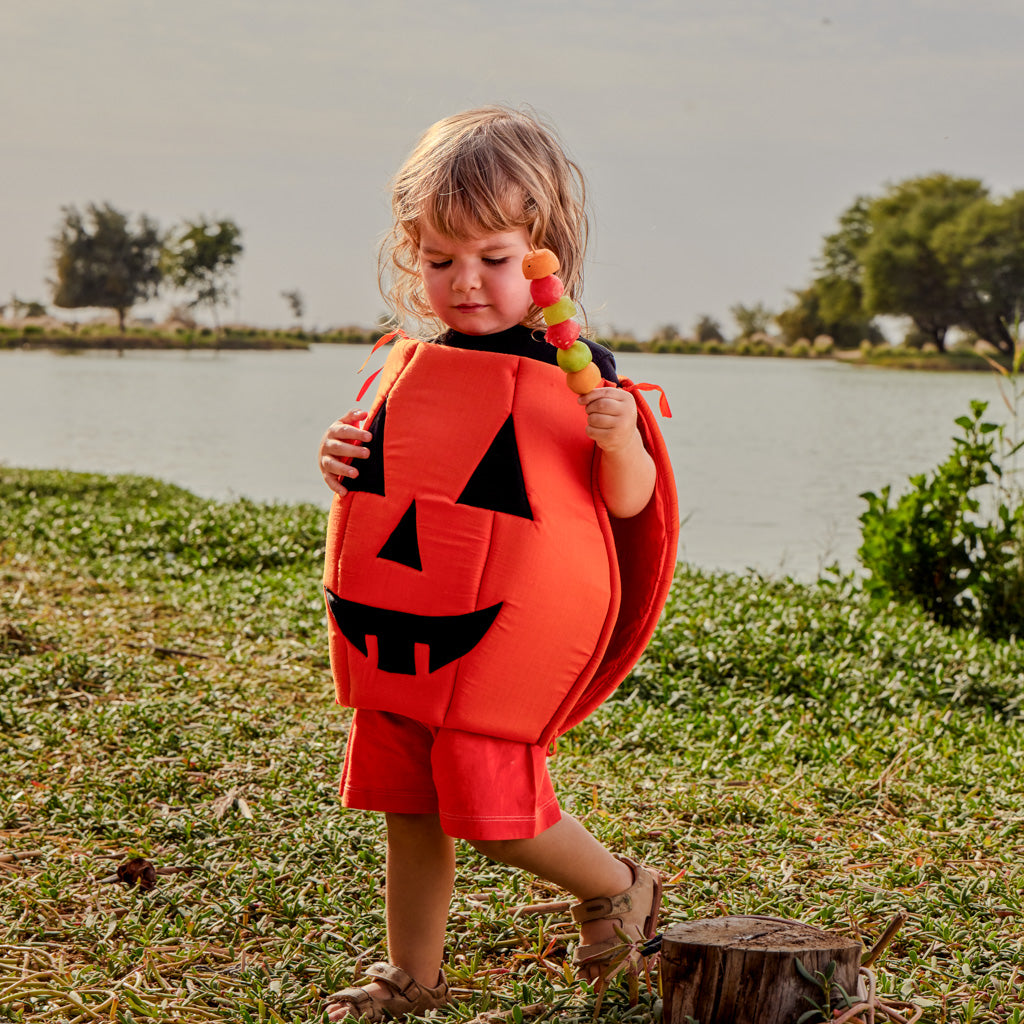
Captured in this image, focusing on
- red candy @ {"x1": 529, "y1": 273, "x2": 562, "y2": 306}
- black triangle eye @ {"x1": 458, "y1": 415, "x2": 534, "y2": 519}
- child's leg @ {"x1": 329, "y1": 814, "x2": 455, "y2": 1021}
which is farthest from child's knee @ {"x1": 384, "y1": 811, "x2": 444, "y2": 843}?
red candy @ {"x1": 529, "y1": 273, "x2": 562, "y2": 306}

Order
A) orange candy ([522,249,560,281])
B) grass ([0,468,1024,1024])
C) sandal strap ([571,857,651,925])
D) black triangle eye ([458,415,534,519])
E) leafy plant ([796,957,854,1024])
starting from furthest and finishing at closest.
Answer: grass ([0,468,1024,1024]) < sandal strap ([571,857,651,925]) < black triangle eye ([458,415,534,519]) < orange candy ([522,249,560,281]) < leafy plant ([796,957,854,1024])

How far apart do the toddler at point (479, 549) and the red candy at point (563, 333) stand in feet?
0.42

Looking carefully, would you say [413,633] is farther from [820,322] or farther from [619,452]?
[820,322]

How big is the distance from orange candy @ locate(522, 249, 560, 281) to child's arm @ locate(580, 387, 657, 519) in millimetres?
250

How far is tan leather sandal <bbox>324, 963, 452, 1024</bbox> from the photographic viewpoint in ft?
7.66

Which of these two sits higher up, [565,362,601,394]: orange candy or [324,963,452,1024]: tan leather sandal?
[565,362,601,394]: orange candy

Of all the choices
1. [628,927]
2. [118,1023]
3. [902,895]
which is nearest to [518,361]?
[628,927]

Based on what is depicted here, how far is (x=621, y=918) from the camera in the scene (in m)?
2.43

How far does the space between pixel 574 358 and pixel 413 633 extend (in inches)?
24.3

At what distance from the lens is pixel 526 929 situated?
9.05 ft

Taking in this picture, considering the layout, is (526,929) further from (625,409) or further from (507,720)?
(625,409)

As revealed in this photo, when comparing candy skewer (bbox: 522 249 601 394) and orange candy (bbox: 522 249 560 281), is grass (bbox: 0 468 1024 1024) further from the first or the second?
orange candy (bbox: 522 249 560 281)

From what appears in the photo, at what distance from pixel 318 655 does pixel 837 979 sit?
11.4 feet

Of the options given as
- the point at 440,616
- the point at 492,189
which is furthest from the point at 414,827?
the point at 492,189
